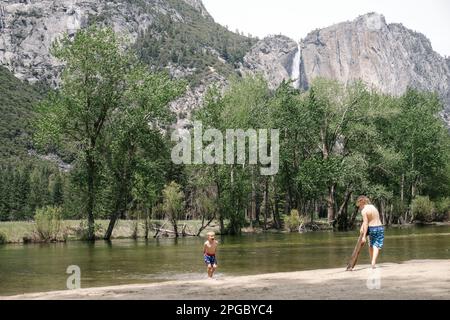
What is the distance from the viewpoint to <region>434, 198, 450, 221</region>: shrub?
8219cm

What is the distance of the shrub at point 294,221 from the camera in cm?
6650

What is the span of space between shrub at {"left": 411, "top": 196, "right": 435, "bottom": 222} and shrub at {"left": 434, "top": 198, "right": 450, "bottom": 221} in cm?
169

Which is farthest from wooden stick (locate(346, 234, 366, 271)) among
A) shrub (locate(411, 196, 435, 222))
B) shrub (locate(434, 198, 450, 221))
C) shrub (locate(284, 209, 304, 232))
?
shrub (locate(434, 198, 450, 221))

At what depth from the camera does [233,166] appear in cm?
6212

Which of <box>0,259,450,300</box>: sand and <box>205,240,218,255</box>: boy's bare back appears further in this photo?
<box>205,240,218,255</box>: boy's bare back

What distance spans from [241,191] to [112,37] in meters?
21.9

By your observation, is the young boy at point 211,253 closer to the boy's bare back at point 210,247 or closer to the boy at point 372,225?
the boy's bare back at point 210,247

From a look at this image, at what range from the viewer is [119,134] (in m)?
52.8

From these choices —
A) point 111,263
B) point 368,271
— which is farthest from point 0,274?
point 368,271

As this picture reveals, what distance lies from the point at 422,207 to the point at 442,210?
4.89 meters

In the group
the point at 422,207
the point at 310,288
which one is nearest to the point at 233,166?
the point at 422,207

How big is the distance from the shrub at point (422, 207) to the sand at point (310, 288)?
65332mm

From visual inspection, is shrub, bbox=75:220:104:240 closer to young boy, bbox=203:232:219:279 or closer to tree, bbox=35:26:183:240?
tree, bbox=35:26:183:240

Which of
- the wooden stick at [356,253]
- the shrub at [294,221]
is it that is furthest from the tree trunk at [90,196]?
the wooden stick at [356,253]
